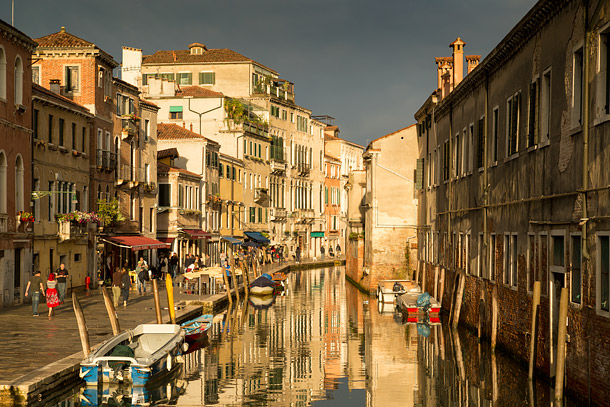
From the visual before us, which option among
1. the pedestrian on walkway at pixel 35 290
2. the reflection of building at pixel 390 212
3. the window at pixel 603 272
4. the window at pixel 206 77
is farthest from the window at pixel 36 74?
the window at pixel 206 77

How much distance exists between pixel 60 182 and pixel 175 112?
105 ft

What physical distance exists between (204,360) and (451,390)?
283 inches

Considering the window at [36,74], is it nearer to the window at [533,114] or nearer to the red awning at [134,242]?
the red awning at [134,242]

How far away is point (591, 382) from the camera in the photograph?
14938 millimetres

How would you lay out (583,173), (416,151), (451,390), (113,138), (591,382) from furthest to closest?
(416,151)
(113,138)
(451,390)
(583,173)
(591,382)

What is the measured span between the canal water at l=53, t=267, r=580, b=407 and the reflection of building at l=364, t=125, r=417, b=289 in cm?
1011

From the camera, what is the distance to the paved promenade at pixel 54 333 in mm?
16906

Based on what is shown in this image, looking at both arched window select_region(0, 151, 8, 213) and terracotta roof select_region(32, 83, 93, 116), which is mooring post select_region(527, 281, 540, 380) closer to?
arched window select_region(0, 151, 8, 213)

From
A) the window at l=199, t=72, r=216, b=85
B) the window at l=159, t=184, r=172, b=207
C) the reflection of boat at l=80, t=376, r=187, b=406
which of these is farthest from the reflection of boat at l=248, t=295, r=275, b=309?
the window at l=199, t=72, r=216, b=85

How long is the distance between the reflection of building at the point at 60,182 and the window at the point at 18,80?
183 centimetres

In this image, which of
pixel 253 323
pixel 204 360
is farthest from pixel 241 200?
pixel 204 360

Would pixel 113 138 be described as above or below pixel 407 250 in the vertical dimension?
above

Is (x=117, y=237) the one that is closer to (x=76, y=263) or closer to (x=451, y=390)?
(x=76, y=263)

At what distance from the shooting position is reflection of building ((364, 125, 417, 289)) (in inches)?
1767
